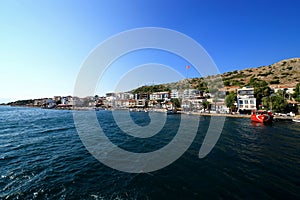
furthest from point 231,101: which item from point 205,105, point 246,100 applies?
point 205,105

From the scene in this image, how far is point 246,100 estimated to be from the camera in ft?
125

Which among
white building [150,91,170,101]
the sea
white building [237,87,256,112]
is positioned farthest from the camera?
white building [150,91,170,101]

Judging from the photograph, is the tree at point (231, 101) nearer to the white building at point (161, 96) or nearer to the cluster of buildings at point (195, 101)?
the cluster of buildings at point (195, 101)

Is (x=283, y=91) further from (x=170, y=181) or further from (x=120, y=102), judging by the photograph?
(x=120, y=102)

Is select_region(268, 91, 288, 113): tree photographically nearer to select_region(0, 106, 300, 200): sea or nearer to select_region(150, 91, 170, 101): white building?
select_region(0, 106, 300, 200): sea

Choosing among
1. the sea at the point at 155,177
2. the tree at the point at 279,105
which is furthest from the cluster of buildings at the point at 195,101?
the sea at the point at 155,177

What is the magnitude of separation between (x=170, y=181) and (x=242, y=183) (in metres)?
A: 3.33

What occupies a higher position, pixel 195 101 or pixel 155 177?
pixel 195 101

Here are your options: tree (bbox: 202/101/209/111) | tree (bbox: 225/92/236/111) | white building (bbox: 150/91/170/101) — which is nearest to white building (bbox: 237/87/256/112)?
tree (bbox: 225/92/236/111)

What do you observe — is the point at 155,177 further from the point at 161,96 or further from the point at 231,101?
the point at 161,96

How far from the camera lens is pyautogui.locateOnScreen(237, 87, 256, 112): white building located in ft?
123

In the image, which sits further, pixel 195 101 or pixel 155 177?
pixel 195 101

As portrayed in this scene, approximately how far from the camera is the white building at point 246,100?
1473 inches

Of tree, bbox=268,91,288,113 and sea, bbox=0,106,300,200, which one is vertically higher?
tree, bbox=268,91,288,113
